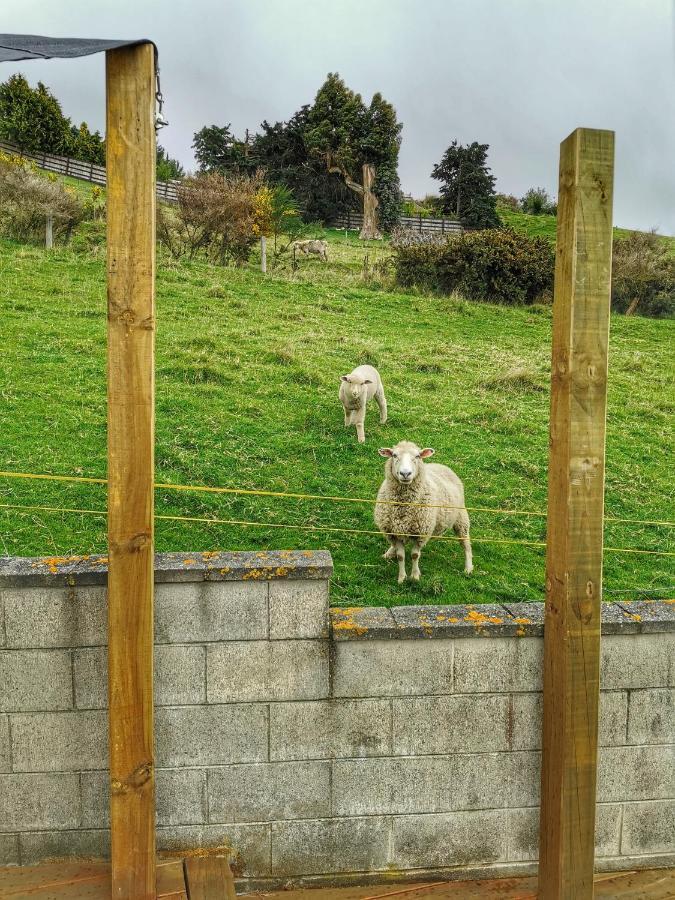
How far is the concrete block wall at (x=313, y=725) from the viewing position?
3.38 metres

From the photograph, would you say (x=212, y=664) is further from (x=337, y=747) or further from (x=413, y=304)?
(x=413, y=304)

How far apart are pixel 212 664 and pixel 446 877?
146cm

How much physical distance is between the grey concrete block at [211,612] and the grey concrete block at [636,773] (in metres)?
1.70

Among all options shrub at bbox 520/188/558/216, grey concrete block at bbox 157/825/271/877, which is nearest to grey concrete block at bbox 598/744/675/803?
grey concrete block at bbox 157/825/271/877

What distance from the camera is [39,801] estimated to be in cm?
342

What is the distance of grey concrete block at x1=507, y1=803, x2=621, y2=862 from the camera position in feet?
11.7

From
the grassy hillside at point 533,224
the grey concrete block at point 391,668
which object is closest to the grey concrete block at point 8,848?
the grey concrete block at point 391,668

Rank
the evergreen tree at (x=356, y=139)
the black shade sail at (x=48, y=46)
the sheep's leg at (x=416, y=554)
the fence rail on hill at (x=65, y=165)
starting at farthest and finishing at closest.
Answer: the fence rail on hill at (x=65, y=165) < the evergreen tree at (x=356, y=139) < the sheep's leg at (x=416, y=554) < the black shade sail at (x=48, y=46)

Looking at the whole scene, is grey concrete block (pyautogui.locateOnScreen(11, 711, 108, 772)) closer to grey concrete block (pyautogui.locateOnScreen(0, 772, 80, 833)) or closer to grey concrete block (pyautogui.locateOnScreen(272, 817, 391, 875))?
grey concrete block (pyautogui.locateOnScreen(0, 772, 80, 833))

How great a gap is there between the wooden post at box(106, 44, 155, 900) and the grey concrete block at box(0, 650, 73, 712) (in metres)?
0.43

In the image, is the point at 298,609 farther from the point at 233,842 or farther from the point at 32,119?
the point at 32,119

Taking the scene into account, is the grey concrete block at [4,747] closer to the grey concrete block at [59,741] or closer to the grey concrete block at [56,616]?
the grey concrete block at [59,741]

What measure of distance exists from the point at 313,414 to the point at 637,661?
700cm

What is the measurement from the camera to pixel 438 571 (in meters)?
6.78
